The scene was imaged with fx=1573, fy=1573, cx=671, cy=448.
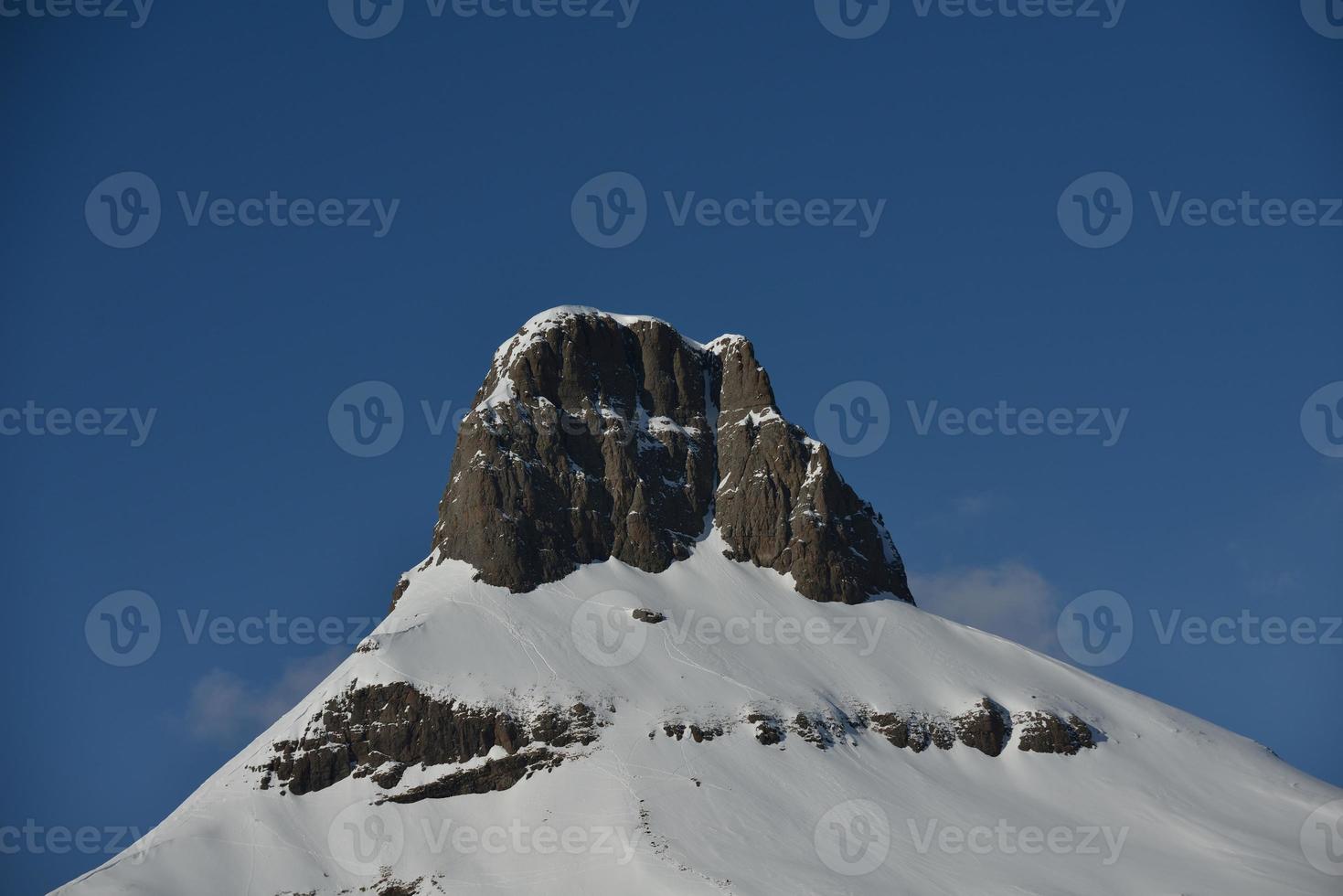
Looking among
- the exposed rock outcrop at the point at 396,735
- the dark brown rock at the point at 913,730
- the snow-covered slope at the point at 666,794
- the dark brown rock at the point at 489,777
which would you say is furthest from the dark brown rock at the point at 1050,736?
the dark brown rock at the point at 489,777

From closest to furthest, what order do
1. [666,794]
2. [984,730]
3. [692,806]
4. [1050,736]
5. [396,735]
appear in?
1. [692,806]
2. [666,794]
3. [396,735]
4. [984,730]
5. [1050,736]

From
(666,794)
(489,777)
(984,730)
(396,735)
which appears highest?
(984,730)

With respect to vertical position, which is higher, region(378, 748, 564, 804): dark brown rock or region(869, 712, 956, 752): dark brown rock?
region(869, 712, 956, 752): dark brown rock

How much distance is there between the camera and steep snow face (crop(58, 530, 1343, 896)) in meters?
160

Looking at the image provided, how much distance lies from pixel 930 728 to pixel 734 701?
26.2m

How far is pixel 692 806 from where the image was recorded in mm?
169375

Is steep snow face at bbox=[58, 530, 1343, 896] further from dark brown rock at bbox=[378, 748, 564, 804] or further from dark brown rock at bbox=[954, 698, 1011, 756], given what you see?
dark brown rock at bbox=[954, 698, 1011, 756]

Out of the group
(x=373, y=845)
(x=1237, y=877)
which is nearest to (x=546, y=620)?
(x=373, y=845)

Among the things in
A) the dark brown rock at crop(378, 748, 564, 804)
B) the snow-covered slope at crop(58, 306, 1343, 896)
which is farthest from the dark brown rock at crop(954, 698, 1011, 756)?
the dark brown rock at crop(378, 748, 564, 804)

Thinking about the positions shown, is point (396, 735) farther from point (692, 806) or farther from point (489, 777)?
point (692, 806)

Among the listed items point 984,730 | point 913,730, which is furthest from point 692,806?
point 984,730

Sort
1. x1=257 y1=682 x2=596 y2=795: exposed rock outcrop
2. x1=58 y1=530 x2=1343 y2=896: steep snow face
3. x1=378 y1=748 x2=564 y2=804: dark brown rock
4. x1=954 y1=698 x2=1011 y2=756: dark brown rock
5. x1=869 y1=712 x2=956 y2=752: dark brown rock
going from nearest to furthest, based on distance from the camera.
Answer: x1=58 y1=530 x2=1343 y2=896: steep snow face, x1=378 y1=748 x2=564 y2=804: dark brown rock, x1=257 y1=682 x2=596 y2=795: exposed rock outcrop, x1=869 y1=712 x2=956 y2=752: dark brown rock, x1=954 y1=698 x2=1011 y2=756: dark brown rock

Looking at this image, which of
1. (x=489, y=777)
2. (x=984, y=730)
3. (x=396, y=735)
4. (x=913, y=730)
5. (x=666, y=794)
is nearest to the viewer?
(x=666, y=794)

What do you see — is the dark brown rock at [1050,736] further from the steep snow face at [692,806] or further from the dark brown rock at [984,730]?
the dark brown rock at [984,730]
